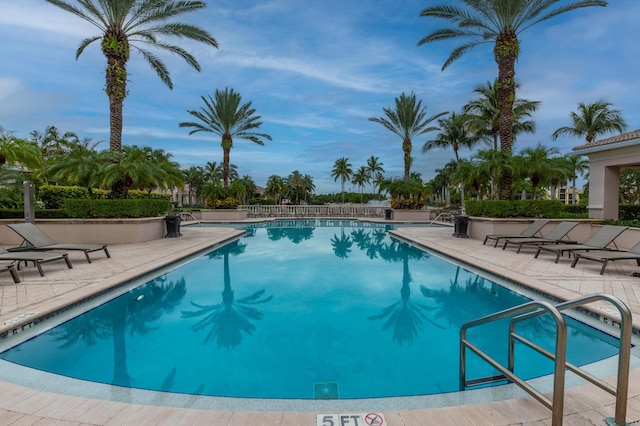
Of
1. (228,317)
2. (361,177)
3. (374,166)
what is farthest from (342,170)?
(228,317)

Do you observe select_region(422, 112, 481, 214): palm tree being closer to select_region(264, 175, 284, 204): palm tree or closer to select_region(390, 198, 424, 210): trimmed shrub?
select_region(390, 198, 424, 210): trimmed shrub

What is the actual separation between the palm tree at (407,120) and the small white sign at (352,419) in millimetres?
24470

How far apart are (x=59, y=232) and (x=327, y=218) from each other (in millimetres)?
19683

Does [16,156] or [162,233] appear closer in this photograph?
[16,156]

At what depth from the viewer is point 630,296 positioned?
17.7ft

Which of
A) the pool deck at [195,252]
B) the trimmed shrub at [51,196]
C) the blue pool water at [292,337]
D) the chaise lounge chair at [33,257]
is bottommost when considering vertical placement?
the blue pool water at [292,337]

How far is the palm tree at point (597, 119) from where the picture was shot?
27391 mm

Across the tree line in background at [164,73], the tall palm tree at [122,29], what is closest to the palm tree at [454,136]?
the tree line in background at [164,73]

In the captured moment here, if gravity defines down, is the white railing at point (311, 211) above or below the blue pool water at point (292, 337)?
above

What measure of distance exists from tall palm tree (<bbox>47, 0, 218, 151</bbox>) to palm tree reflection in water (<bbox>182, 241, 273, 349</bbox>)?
10.2m

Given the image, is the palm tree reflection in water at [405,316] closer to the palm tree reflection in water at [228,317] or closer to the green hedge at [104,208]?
the palm tree reflection in water at [228,317]

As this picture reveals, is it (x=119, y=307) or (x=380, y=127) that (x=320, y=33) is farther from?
(x=119, y=307)

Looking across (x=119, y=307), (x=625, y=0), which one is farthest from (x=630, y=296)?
(x=625, y=0)

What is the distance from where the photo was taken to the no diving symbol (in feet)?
8.05
